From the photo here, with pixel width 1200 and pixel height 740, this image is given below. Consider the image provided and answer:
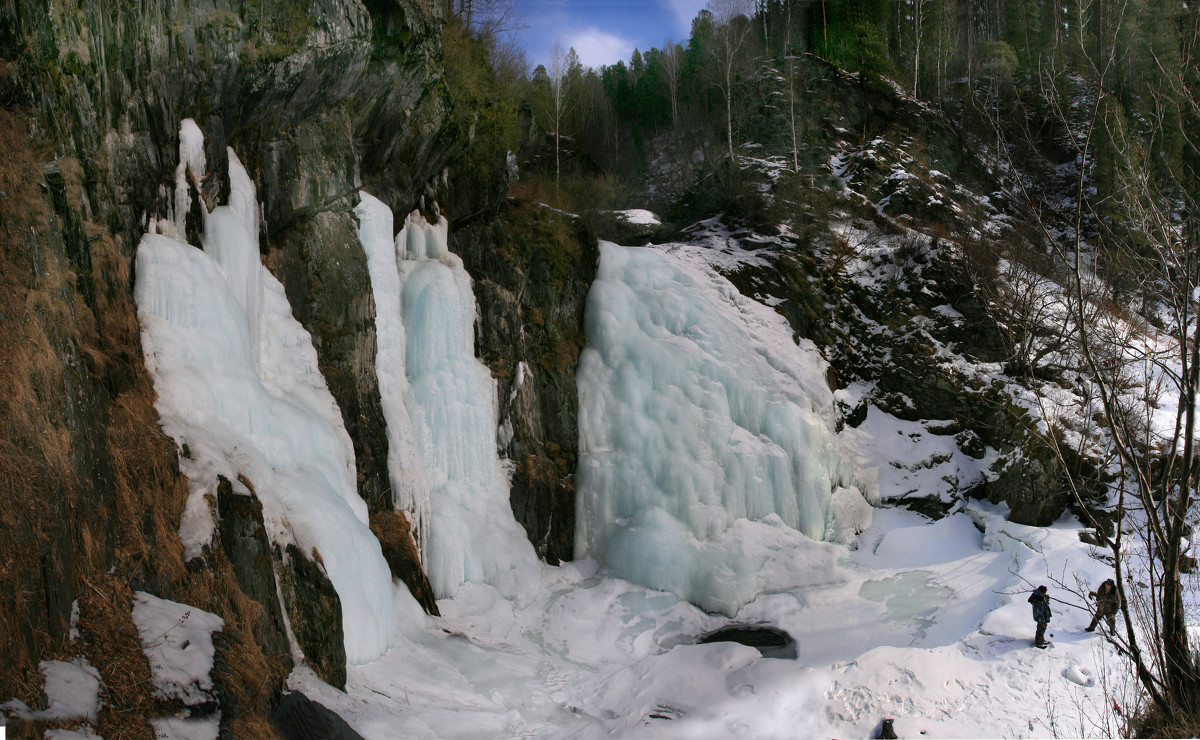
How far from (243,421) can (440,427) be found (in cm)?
413

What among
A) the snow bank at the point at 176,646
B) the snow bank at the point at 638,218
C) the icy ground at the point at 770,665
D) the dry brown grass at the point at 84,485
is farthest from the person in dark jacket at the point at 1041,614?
the snow bank at the point at 638,218

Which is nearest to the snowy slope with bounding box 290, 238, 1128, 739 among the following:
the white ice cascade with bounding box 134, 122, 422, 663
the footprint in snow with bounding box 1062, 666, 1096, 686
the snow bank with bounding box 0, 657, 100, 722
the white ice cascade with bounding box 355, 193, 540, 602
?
the footprint in snow with bounding box 1062, 666, 1096, 686

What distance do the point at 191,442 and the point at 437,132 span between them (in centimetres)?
766

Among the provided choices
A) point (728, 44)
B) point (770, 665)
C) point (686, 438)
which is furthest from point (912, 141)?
point (770, 665)

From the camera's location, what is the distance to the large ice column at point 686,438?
12914mm

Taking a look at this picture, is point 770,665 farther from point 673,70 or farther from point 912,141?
point 673,70

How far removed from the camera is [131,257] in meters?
7.96

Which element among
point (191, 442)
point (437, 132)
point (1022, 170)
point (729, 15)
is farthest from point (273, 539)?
point (729, 15)

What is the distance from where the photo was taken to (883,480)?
1577 cm

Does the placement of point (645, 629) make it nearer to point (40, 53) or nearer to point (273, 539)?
point (273, 539)

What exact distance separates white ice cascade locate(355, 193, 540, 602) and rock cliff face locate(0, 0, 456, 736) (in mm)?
387

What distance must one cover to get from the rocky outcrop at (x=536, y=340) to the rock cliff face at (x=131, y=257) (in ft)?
8.89

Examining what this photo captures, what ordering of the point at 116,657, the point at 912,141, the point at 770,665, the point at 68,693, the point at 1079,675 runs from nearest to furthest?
the point at 68,693 → the point at 116,657 → the point at 1079,675 → the point at 770,665 → the point at 912,141

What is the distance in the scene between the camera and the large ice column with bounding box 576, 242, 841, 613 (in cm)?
1291
